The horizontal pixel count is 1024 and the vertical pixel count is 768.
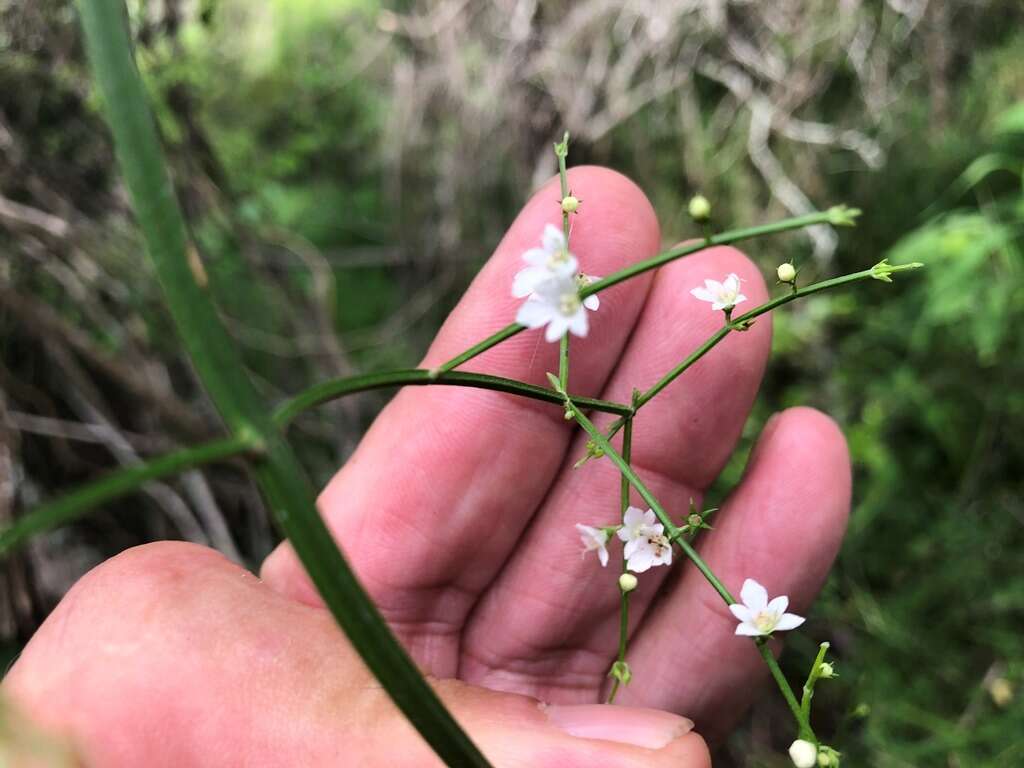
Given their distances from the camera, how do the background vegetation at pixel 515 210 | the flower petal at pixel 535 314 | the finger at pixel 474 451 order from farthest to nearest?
the background vegetation at pixel 515 210 → the finger at pixel 474 451 → the flower petal at pixel 535 314

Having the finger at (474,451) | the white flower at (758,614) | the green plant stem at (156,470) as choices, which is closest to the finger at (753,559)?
the finger at (474,451)

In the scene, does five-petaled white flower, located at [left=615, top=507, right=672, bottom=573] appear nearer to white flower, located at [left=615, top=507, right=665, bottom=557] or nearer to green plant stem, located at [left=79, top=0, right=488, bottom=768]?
white flower, located at [left=615, top=507, right=665, bottom=557]

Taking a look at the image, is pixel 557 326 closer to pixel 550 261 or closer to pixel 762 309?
pixel 550 261

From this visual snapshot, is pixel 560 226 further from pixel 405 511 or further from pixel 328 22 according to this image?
pixel 328 22

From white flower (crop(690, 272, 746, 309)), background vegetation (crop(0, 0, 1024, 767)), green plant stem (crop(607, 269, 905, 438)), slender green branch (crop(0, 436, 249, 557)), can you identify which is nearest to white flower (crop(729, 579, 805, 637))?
green plant stem (crop(607, 269, 905, 438))

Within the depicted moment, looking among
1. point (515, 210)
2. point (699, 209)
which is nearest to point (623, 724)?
point (699, 209)

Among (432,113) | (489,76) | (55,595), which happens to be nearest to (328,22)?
(432,113)

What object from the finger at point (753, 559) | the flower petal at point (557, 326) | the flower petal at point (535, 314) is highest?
the flower petal at point (535, 314)

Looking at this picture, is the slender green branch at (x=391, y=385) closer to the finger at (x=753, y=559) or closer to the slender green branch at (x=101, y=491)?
the slender green branch at (x=101, y=491)
